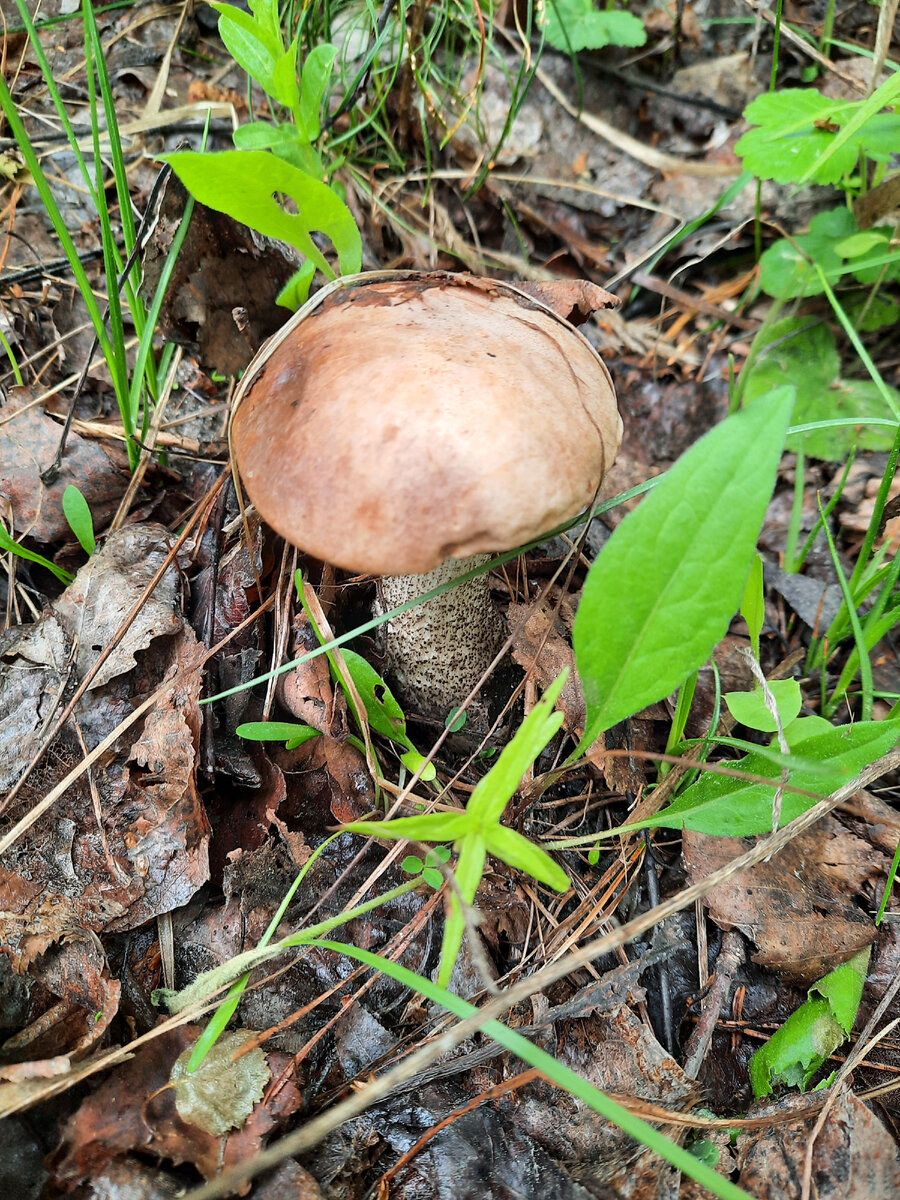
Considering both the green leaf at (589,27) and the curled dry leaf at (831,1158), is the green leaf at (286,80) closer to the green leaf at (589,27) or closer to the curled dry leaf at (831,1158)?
the green leaf at (589,27)

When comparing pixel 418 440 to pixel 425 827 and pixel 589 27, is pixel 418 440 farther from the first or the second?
pixel 589 27

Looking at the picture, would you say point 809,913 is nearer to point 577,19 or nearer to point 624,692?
point 624,692

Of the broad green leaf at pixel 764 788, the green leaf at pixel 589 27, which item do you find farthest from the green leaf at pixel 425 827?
the green leaf at pixel 589 27

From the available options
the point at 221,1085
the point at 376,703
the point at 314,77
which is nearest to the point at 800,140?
the point at 314,77

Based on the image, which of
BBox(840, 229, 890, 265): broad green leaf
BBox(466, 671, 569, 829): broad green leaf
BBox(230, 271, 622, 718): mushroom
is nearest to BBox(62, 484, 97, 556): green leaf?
BBox(230, 271, 622, 718): mushroom

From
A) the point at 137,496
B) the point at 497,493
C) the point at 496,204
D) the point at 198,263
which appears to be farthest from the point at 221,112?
the point at 497,493

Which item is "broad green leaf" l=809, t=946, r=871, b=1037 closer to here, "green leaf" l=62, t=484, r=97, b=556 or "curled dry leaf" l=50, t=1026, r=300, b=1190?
"curled dry leaf" l=50, t=1026, r=300, b=1190
